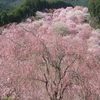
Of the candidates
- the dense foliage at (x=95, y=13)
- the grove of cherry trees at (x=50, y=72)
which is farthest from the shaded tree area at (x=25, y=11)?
the grove of cherry trees at (x=50, y=72)

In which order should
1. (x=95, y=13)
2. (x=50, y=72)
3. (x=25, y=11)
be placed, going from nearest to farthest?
(x=50, y=72) → (x=95, y=13) → (x=25, y=11)

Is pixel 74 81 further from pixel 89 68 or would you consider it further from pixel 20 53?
pixel 20 53

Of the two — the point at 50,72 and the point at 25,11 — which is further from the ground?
the point at 50,72

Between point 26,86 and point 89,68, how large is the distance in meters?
2.20

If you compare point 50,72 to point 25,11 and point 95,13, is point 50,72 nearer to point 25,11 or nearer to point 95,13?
point 95,13

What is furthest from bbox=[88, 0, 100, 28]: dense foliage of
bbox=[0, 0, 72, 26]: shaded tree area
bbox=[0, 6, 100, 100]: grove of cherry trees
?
bbox=[0, 6, 100, 100]: grove of cherry trees

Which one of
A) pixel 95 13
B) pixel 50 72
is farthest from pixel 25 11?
pixel 50 72

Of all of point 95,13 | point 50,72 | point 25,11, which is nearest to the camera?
point 50,72

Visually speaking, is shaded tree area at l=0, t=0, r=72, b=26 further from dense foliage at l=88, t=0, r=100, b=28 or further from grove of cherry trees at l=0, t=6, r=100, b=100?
grove of cherry trees at l=0, t=6, r=100, b=100

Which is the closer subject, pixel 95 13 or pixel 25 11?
pixel 95 13

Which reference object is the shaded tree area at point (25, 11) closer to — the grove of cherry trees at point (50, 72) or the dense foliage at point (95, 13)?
the dense foliage at point (95, 13)

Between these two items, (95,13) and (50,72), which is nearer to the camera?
(50,72)

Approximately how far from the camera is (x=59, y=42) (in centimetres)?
514

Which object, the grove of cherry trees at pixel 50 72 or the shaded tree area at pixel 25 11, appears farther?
the shaded tree area at pixel 25 11
